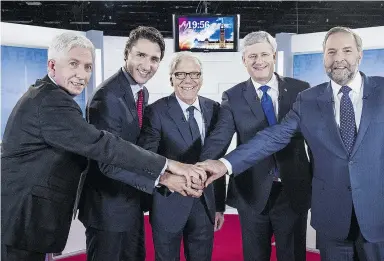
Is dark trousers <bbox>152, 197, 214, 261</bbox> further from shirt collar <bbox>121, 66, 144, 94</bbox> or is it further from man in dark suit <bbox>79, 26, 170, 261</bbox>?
shirt collar <bbox>121, 66, 144, 94</bbox>

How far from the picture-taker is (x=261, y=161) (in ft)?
8.87

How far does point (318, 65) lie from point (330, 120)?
8.36ft

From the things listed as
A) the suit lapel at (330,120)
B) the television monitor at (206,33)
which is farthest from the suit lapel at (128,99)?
the television monitor at (206,33)

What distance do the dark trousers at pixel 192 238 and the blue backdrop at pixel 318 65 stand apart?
269 centimetres

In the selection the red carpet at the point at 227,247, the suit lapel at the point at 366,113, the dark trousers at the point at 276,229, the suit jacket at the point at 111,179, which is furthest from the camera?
the red carpet at the point at 227,247

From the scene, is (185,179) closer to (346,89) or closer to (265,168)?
(265,168)

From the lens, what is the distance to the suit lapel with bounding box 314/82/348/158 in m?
2.26

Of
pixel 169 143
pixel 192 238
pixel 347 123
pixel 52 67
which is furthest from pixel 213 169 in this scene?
pixel 52 67

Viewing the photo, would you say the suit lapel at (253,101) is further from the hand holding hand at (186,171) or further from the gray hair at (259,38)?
the hand holding hand at (186,171)

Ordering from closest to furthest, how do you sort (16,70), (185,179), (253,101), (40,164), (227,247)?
(40,164), (185,179), (253,101), (16,70), (227,247)

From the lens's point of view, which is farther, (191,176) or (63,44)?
(191,176)

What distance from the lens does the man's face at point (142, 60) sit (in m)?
2.76

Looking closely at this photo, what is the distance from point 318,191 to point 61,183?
1.32 meters

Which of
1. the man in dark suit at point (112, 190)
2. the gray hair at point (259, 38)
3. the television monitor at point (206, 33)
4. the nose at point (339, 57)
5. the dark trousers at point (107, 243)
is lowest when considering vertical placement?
the dark trousers at point (107, 243)
